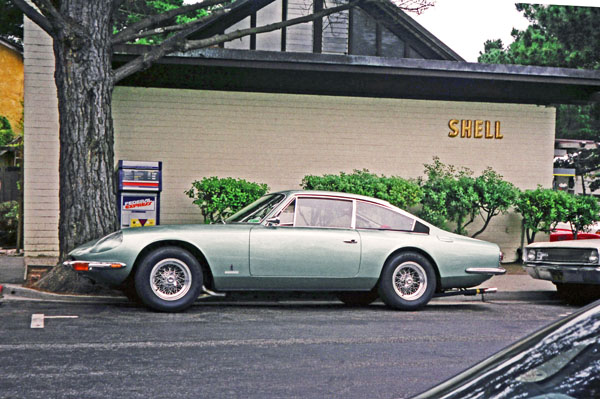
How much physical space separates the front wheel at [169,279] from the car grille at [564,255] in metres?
5.20

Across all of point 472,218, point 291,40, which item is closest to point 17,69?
point 291,40

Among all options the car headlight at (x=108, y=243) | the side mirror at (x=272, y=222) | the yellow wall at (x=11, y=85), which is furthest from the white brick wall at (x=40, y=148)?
the yellow wall at (x=11, y=85)

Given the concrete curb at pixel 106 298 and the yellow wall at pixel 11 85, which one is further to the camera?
the yellow wall at pixel 11 85

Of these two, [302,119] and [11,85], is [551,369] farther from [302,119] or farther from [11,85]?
[11,85]

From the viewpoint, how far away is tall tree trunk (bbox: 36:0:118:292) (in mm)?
10062

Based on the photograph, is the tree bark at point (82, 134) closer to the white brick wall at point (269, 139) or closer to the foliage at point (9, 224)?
the white brick wall at point (269, 139)

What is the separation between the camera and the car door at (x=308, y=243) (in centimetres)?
887

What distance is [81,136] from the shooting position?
10.1m

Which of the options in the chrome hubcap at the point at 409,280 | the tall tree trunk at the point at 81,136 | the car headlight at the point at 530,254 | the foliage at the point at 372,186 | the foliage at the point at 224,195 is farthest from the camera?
the foliage at the point at 372,186

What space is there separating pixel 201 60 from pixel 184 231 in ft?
19.2

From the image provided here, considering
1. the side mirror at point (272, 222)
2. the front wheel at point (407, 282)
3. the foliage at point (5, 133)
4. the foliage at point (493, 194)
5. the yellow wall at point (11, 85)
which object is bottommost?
the front wheel at point (407, 282)

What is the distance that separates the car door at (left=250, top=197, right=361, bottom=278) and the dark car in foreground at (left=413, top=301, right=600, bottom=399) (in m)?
7.01

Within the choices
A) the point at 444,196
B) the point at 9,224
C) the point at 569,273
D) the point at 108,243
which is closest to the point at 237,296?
the point at 108,243

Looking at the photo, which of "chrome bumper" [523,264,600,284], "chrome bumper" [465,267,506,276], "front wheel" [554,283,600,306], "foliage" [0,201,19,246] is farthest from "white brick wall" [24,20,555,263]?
"chrome bumper" [465,267,506,276]
